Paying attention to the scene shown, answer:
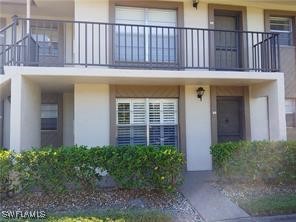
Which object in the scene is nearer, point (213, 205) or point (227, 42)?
point (213, 205)

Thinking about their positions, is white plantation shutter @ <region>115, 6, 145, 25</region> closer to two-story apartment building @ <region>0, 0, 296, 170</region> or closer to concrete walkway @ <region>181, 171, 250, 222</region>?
two-story apartment building @ <region>0, 0, 296, 170</region>

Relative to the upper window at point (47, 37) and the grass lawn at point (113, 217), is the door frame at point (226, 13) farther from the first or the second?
the grass lawn at point (113, 217)

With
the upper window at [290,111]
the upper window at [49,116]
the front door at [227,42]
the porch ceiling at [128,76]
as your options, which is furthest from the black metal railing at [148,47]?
the upper window at [290,111]

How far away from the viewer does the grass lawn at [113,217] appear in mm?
5621

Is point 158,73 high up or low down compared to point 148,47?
down

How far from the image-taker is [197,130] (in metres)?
10.1

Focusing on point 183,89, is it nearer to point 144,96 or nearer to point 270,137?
point 144,96

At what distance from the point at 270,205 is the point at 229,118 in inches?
184

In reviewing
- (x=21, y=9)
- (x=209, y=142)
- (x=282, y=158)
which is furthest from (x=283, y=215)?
(x=21, y=9)

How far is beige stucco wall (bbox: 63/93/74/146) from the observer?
442 inches

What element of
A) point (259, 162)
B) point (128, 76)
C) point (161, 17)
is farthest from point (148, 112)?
point (259, 162)

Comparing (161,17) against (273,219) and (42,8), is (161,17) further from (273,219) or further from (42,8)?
(273,219)

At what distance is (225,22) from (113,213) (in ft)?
26.2

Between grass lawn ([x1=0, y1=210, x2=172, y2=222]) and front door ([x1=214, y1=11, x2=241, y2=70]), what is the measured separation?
6.35m
